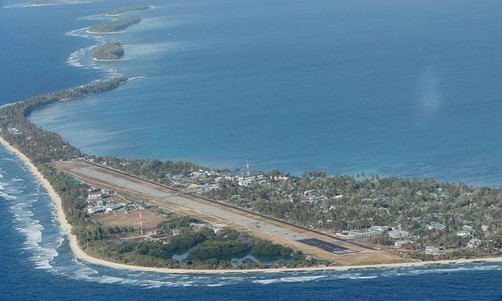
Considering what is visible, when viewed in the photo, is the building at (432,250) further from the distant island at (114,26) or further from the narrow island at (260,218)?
the distant island at (114,26)

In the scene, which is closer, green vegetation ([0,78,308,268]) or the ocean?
the ocean

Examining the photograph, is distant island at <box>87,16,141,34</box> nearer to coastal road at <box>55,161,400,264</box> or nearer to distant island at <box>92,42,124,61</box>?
distant island at <box>92,42,124,61</box>

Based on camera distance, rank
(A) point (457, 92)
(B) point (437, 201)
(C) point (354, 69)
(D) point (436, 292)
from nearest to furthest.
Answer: (D) point (436, 292), (B) point (437, 201), (A) point (457, 92), (C) point (354, 69)

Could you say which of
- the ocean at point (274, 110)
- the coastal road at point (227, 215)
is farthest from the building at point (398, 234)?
the ocean at point (274, 110)

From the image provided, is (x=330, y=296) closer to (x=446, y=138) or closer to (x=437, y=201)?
(x=437, y=201)

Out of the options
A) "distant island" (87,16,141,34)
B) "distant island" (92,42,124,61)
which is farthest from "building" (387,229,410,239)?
"distant island" (87,16,141,34)

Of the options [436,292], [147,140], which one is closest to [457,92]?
[147,140]
